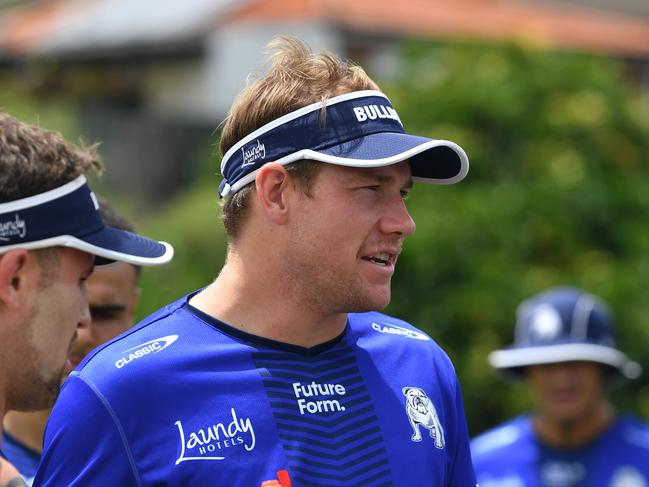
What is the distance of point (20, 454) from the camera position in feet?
12.0

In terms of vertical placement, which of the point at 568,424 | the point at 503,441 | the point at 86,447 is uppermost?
the point at 86,447

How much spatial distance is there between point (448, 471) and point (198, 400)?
0.71 metres

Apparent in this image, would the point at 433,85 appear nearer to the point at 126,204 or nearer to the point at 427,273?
the point at 427,273

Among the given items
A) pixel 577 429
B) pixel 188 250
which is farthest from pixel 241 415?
pixel 188 250

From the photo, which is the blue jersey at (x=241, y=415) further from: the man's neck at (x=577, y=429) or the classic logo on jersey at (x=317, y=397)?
the man's neck at (x=577, y=429)

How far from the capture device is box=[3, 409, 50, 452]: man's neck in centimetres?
Answer: 370

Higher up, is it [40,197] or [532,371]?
[40,197]

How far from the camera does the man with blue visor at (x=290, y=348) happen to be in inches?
100

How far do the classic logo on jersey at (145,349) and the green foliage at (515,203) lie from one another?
4.54 m

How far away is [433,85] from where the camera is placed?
28.6 feet

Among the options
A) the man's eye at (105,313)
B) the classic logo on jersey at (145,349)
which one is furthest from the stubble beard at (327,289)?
the man's eye at (105,313)

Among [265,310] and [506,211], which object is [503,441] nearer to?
[506,211]

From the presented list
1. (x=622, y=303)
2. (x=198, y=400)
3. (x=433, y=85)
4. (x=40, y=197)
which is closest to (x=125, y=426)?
(x=198, y=400)

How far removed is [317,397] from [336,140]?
61 cm
